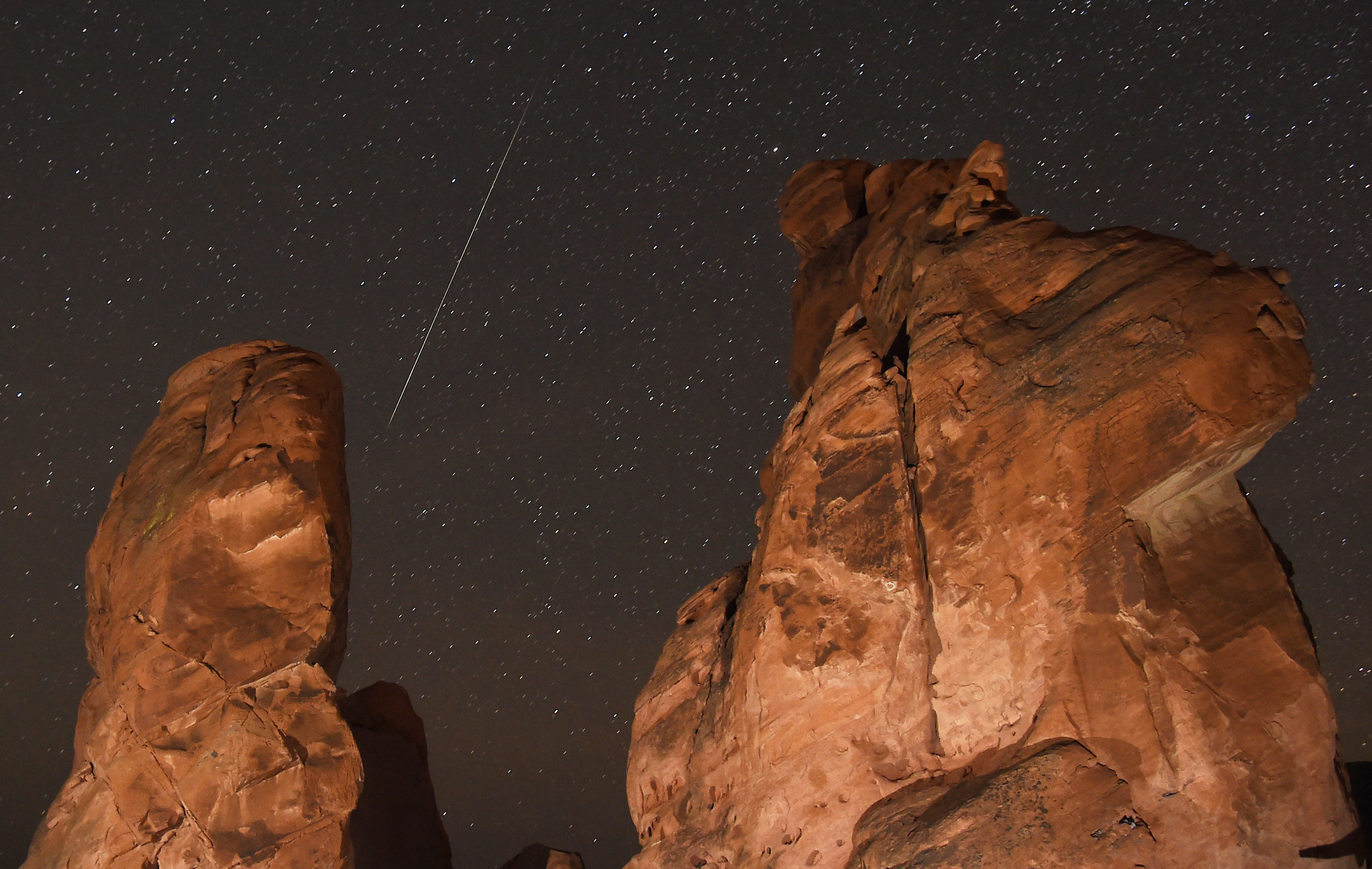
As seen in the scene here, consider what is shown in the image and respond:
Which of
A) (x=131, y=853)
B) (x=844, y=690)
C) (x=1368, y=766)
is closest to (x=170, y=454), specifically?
(x=131, y=853)

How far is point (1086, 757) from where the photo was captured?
11.1 m

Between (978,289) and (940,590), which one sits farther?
(978,289)

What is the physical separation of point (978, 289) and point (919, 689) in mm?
5408

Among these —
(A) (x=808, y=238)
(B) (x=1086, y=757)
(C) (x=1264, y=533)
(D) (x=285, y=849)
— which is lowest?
(D) (x=285, y=849)

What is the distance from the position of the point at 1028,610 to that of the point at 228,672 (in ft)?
43.5

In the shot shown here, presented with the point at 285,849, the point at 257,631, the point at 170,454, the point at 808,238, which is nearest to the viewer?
the point at 285,849

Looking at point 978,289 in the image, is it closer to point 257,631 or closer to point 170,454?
point 257,631

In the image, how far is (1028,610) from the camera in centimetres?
1185

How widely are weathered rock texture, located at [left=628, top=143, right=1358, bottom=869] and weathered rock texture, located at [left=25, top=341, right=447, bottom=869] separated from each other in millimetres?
6184

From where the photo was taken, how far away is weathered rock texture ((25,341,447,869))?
16875 mm

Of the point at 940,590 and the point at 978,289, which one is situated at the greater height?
the point at 978,289

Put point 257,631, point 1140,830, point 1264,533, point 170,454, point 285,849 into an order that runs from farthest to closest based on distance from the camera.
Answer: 1. point 170,454
2. point 257,631
3. point 285,849
4. point 1264,533
5. point 1140,830

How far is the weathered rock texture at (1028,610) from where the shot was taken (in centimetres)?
1087

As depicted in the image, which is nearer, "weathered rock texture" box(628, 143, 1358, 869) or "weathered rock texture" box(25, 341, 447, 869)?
"weathered rock texture" box(628, 143, 1358, 869)
